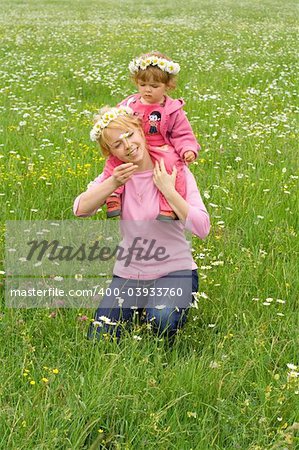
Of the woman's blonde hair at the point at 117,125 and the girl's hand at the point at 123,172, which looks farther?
the woman's blonde hair at the point at 117,125

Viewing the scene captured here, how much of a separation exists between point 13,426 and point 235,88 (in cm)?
878

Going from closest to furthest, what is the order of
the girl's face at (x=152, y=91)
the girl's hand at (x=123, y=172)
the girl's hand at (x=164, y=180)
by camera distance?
the girl's hand at (x=123, y=172) → the girl's hand at (x=164, y=180) → the girl's face at (x=152, y=91)

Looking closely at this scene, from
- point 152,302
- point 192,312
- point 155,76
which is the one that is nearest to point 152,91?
point 155,76

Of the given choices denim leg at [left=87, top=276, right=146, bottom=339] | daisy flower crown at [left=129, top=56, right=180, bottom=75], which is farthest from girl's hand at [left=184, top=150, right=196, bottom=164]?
denim leg at [left=87, top=276, right=146, bottom=339]

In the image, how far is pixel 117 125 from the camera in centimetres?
368

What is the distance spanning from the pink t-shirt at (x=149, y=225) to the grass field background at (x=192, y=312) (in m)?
0.31

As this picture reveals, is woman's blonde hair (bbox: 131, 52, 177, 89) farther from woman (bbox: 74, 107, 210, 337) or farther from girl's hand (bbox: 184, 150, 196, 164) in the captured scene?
girl's hand (bbox: 184, 150, 196, 164)

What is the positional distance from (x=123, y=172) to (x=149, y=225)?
0.47 metres

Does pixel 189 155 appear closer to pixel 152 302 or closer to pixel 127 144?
pixel 127 144

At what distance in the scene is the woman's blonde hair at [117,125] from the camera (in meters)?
3.69

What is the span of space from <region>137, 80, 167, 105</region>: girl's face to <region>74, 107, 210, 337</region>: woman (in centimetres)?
23

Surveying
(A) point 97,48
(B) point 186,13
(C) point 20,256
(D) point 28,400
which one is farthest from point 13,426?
(B) point 186,13

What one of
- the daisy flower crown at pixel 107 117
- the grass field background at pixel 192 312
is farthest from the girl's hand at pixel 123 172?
the grass field background at pixel 192 312

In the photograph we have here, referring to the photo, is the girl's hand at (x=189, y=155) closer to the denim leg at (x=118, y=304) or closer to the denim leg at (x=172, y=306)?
the denim leg at (x=172, y=306)
